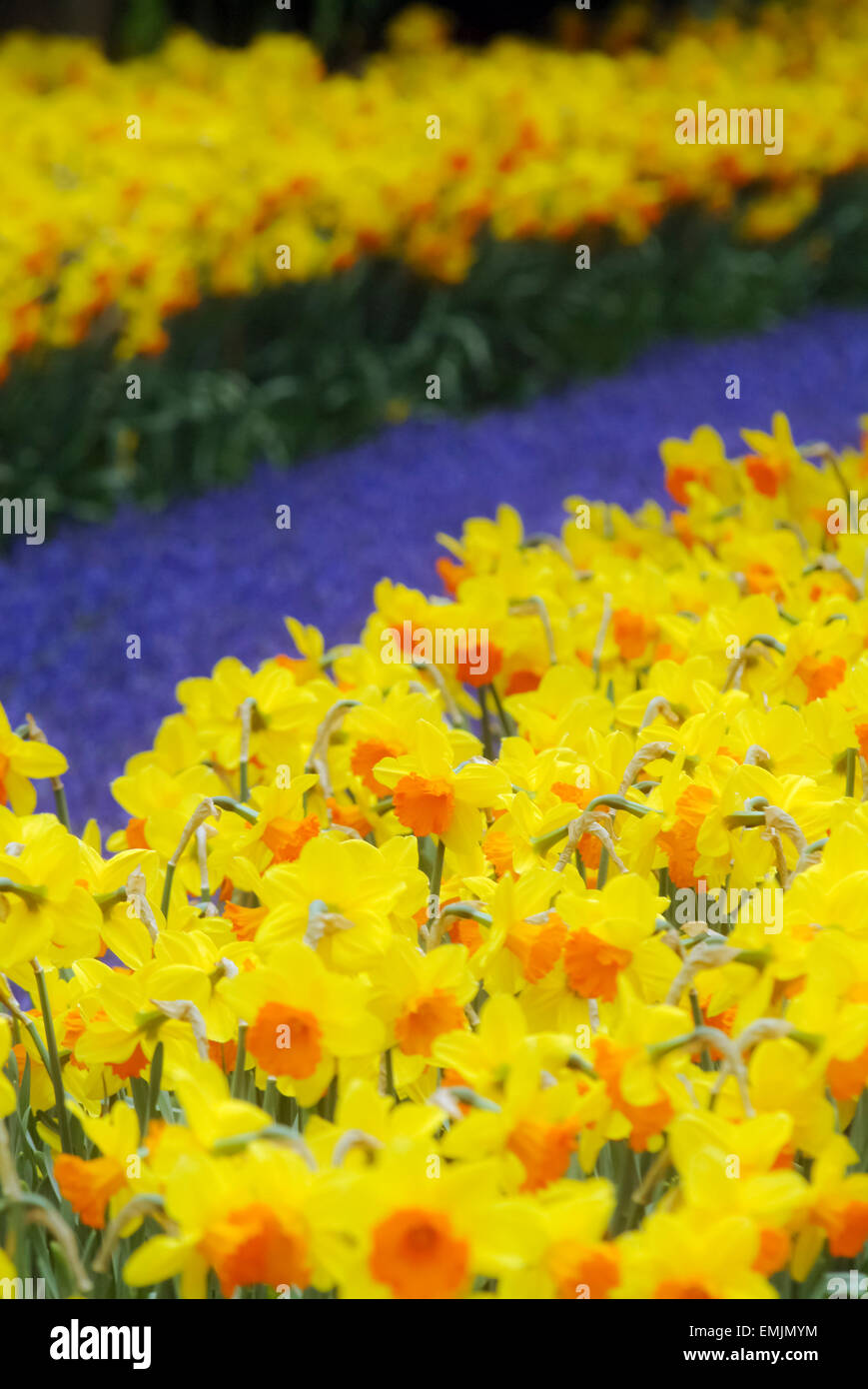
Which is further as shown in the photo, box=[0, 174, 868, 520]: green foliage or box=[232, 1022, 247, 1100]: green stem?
box=[0, 174, 868, 520]: green foliage

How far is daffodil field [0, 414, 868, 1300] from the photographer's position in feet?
3.43

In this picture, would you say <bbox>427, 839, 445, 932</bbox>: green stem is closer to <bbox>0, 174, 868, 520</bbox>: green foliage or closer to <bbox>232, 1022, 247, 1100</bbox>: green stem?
<bbox>232, 1022, 247, 1100</bbox>: green stem

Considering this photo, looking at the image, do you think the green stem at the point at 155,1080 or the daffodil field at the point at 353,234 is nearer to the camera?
the green stem at the point at 155,1080

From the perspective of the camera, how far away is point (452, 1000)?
129cm

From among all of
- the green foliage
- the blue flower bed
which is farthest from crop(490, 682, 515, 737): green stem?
the green foliage

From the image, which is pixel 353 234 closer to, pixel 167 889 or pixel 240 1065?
pixel 167 889

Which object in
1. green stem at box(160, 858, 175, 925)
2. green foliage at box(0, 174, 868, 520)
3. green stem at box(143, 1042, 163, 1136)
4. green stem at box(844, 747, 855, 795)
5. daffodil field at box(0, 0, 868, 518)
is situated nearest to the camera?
green stem at box(143, 1042, 163, 1136)

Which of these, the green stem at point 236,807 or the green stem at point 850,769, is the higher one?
the green stem at point 850,769

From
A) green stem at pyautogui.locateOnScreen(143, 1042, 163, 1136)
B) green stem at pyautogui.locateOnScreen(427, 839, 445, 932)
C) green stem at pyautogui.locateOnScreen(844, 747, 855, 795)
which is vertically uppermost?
green stem at pyautogui.locateOnScreen(844, 747, 855, 795)

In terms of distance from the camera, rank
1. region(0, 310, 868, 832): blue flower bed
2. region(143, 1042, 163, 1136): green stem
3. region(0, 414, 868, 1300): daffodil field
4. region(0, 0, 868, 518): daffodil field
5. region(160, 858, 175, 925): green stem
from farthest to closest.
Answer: region(0, 0, 868, 518): daffodil field → region(0, 310, 868, 832): blue flower bed → region(160, 858, 175, 925): green stem → region(143, 1042, 163, 1136): green stem → region(0, 414, 868, 1300): daffodil field

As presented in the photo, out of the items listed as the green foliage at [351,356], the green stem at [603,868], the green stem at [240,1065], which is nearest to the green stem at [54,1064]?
the green stem at [240,1065]

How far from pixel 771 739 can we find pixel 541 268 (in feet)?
18.5

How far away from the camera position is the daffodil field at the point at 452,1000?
1047 millimetres

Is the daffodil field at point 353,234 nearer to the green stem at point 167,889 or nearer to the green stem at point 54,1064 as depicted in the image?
the green stem at point 167,889
